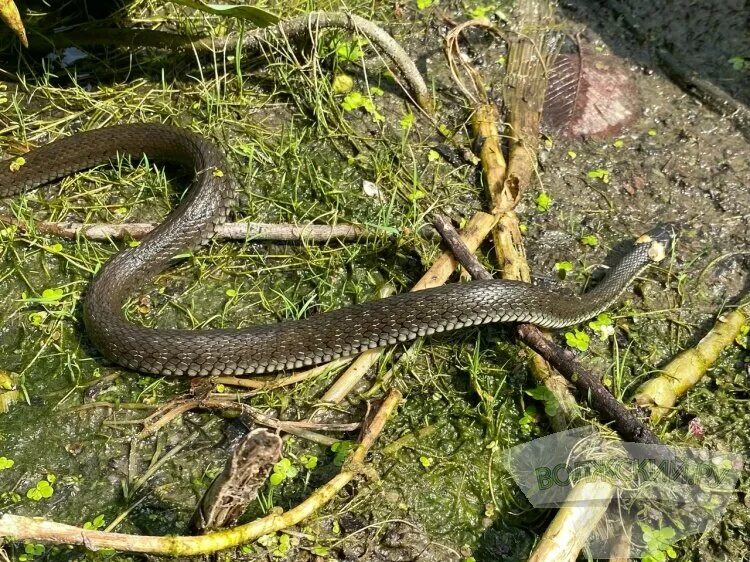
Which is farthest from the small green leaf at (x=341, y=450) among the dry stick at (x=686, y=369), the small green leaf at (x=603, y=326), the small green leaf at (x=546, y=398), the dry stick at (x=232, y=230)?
the small green leaf at (x=603, y=326)

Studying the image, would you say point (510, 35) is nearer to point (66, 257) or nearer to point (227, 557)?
point (66, 257)

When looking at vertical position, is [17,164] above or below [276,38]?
below

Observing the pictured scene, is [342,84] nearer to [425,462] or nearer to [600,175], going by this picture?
[600,175]

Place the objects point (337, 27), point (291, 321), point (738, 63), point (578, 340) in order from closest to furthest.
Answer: point (291, 321)
point (578, 340)
point (337, 27)
point (738, 63)

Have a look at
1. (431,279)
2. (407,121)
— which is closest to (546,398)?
(431,279)

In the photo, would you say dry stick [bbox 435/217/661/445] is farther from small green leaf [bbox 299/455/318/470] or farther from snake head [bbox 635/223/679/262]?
small green leaf [bbox 299/455/318/470]

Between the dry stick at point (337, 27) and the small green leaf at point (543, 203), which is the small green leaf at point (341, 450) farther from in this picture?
the dry stick at point (337, 27)

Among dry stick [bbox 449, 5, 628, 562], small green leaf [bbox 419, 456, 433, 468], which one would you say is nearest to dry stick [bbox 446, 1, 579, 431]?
dry stick [bbox 449, 5, 628, 562]
